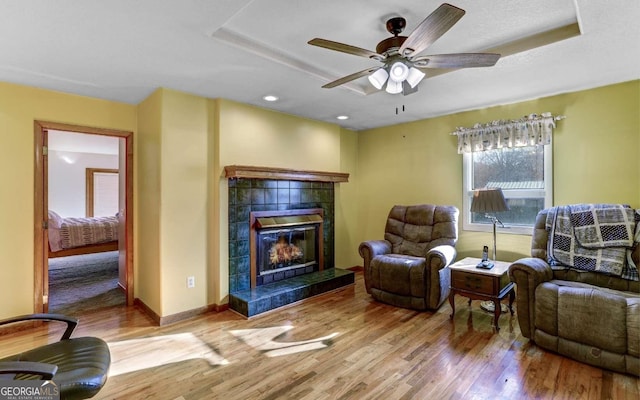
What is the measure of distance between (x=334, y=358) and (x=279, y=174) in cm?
214

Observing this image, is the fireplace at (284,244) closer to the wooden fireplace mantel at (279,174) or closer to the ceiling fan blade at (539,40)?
the wooden fireplace mantel at (279,174)

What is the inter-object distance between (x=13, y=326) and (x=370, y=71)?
3918 millimetres

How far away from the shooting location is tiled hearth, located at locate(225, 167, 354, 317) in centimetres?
341

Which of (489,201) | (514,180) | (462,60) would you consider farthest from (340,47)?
(514,180)

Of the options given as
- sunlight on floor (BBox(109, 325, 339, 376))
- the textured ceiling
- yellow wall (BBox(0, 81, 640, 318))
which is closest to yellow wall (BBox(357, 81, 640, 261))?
yellow wall (BBox(0, 81, 640, 318))

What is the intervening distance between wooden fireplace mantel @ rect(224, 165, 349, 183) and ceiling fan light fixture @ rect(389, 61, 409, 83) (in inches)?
75.4

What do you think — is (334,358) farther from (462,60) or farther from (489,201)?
(462,60)

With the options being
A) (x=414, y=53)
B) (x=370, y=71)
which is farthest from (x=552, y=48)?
(x=370, y=71)

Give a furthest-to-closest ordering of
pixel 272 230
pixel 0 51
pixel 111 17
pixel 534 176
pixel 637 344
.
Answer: pixel 272 230
pixel 534 176
pixel 0 51
pixel 637 344
pixel 111 17

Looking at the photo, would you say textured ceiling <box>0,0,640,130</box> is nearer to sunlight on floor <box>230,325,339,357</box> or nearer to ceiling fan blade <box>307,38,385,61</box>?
ceiling fan blade <box>307,38,385,61</box>

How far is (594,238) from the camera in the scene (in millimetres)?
2631

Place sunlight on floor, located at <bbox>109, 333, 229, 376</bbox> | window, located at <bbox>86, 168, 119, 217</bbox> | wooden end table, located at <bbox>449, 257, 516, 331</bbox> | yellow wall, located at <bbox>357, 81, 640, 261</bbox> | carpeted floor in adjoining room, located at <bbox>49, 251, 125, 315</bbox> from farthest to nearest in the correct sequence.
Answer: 1. window, located at <bbox>86, 168, 119, 217</bbox>
2. carpeted floor in adjoining room, located at <bbox>49, 251, 125, 315</bbox>
3. yellow wall, located at <bbox>357, 81, 640, 261</bbox>
4. wooden end table, located at <bbox>449, 257, 516, 331</bbox>
5. sunlight on floor, located at <bbox>109, 333, 229, 376</bbox>

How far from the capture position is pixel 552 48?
7.61 feet

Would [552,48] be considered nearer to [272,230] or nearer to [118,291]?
[272,230]
